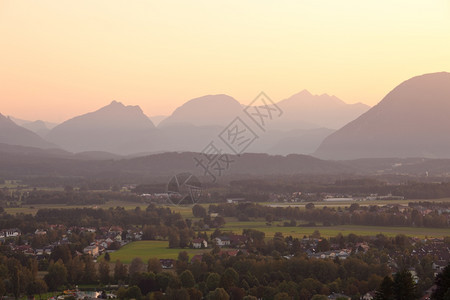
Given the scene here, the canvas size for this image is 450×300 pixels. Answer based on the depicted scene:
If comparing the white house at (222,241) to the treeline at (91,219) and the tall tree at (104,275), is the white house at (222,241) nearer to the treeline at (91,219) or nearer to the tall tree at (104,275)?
the treeline at (91,219)

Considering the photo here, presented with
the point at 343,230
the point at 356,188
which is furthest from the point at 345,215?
the point at 356,188

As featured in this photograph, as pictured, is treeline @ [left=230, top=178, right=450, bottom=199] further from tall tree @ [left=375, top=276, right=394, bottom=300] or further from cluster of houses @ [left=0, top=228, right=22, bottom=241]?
tall tree @ [left=375, top=276, right=394, bottom=300]

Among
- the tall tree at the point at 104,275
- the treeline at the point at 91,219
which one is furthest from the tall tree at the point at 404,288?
the treeline at the point at 91,219

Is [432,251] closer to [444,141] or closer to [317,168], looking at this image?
[317,168]

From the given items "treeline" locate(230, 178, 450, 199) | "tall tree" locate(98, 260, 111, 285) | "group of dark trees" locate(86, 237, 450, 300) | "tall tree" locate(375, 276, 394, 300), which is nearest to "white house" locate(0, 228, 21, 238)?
"tall tree" locate(98, 260, 111, 285)

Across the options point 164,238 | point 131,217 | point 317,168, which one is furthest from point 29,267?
point 317,168

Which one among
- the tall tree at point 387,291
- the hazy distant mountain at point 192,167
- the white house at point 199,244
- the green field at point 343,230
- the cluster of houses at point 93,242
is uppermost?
the hazy distant mountain at point 192,167
